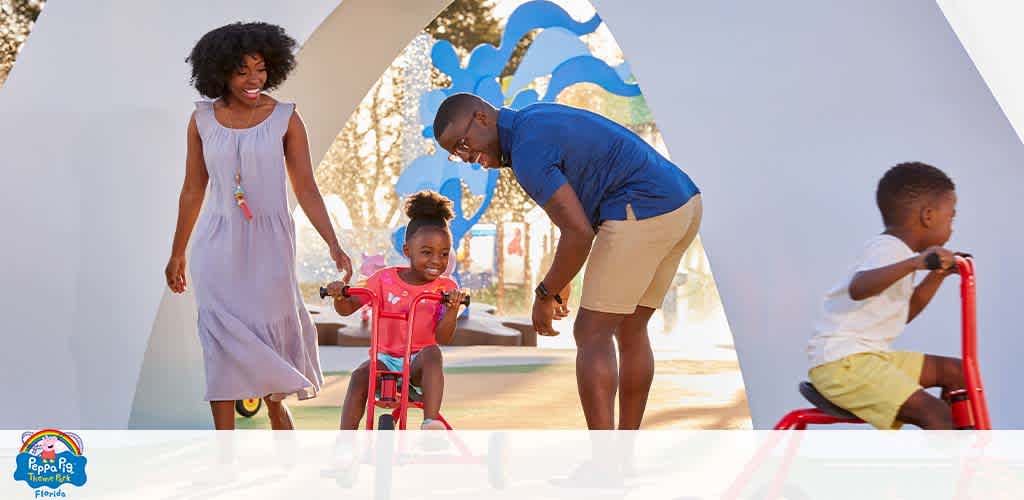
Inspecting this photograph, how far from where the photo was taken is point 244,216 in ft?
14.5

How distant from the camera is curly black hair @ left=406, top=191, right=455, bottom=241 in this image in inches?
191

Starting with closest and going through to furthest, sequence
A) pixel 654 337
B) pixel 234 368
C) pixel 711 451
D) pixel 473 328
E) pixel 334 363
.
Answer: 1. pixel 234 368
2. pixel 711 451
3. pixel 334 363
4. pixel 473 328
5. pixel 654 337

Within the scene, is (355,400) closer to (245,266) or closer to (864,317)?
(245,266)

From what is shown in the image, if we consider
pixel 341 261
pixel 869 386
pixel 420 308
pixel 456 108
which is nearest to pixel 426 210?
pixel 420 308

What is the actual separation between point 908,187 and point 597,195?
102cm

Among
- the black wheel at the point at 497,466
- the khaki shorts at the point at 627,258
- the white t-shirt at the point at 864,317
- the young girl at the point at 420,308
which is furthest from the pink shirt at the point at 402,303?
the white t-shirt at the point at 864,317

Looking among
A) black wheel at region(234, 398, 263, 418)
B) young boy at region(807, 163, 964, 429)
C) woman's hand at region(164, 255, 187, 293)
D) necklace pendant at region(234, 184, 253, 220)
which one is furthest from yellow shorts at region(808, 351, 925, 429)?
black wheel at region(234, 398, 263, 418)

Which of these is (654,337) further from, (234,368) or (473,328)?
(234,368)

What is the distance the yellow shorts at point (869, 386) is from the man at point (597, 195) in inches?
30.0

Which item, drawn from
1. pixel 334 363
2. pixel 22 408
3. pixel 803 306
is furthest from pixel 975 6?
pixel 334 363

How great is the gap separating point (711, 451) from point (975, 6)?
210 cm

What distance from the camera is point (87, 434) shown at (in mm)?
5391

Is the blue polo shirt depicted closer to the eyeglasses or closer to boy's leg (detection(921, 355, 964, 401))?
the eyeglasses

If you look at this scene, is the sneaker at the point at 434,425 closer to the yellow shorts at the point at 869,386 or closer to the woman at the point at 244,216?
the woman at the point at 244,216
